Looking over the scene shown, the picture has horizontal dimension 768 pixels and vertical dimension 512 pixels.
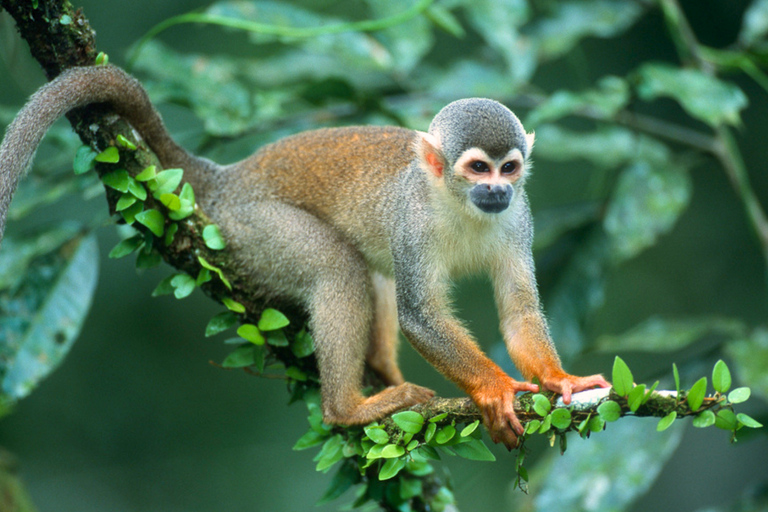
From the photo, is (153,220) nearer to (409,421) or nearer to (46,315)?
(46,315)

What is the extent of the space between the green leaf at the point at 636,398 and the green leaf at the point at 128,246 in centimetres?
198

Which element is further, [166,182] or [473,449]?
[166,182]

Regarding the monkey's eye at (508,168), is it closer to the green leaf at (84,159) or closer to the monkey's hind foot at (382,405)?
the monkey's hind foot at (382,405)

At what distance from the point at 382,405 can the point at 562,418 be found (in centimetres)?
86

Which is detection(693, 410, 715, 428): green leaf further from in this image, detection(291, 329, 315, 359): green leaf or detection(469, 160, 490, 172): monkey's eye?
detection(291, 329, 315, 359): green leaf

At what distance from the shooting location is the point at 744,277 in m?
6.78

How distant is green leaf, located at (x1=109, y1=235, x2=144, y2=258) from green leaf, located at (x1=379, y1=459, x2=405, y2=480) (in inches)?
53.1

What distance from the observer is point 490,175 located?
8.67 ft

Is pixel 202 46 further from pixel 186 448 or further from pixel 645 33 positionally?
pixel 645 33

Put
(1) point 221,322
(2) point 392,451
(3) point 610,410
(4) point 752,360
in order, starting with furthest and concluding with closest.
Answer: (4) point 752,360, (1) point 221,322, (2) point 392,451, (3) point 610,410

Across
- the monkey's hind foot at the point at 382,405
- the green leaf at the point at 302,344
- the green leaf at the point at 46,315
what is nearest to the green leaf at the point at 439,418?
the monkey's hind foot at the point at 382,405

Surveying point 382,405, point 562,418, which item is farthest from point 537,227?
point 562,418

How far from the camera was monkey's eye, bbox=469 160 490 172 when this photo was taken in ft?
8.65

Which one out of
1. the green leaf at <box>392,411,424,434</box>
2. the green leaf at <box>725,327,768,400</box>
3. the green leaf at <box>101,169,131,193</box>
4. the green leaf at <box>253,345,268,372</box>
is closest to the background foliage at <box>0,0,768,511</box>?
the green leaf at <box>725,327,768,400</box>
